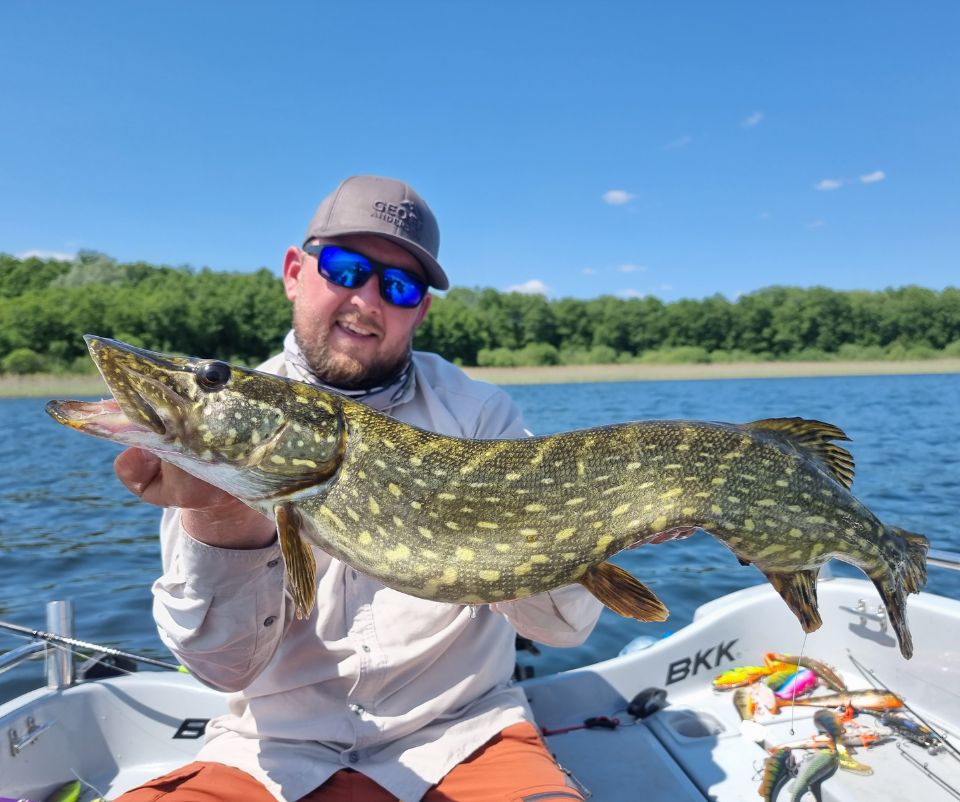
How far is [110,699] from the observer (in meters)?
3.30

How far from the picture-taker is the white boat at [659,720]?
298 cm

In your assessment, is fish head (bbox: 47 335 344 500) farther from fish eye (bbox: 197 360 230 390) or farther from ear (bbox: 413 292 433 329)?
ear (bbox: 413 292 433 329)

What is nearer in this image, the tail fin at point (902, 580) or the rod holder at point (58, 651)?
the tail fin at point (902, 580)

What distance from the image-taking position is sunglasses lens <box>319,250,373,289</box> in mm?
2770

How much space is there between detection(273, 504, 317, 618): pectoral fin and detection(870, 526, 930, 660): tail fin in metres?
1.83

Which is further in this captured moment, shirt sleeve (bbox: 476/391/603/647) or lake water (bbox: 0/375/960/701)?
lake water (bbox: 0/375/960/701)

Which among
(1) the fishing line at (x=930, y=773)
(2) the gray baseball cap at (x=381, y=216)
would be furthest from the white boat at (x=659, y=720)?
(2) the gray baseball cap at (x=381, y=216)

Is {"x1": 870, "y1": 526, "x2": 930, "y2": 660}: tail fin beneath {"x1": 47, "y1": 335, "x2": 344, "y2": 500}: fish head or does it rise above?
beneath

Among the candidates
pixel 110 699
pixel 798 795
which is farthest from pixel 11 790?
pixel 798 795

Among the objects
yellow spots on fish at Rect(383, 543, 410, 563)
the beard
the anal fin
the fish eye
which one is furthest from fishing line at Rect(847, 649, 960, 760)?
the fish eye

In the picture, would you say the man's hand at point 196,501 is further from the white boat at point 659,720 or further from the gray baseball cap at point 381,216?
the white boat at point 659,720

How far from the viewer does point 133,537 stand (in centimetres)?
917

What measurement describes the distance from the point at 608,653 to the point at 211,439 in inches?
170

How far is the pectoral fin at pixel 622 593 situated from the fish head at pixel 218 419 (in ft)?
2.80
